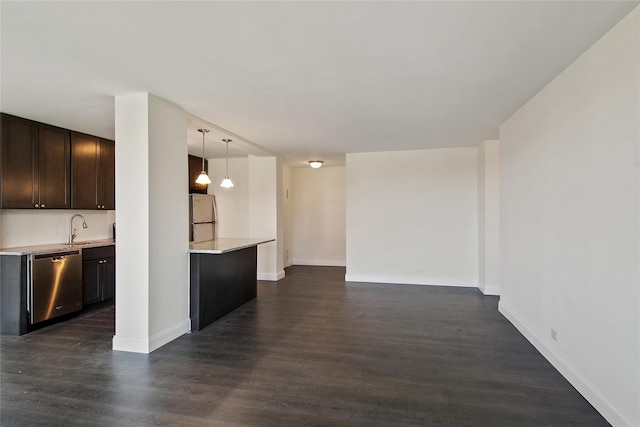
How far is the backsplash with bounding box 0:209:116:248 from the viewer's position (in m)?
4.03

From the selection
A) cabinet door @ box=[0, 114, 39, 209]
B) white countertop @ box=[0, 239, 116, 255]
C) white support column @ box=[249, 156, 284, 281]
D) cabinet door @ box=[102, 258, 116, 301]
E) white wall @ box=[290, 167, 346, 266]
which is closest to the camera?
white countertop @ box=[0, 239, 116, 255]

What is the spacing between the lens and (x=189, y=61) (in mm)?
2467

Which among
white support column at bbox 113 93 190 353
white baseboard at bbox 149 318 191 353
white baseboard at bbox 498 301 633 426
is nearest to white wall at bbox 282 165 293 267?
white baseboard at bbox 149 318 191 353

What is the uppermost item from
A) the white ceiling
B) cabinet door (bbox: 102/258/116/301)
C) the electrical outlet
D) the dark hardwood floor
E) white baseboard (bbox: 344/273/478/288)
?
the white ceiling

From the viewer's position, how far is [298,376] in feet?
8.78

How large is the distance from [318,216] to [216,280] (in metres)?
4.57

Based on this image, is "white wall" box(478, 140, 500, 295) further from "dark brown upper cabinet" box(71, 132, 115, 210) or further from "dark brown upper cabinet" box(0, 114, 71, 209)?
"dark brown upper cabinet" box(0, 114, 71, 209)

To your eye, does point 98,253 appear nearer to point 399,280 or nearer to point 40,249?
point 40,249

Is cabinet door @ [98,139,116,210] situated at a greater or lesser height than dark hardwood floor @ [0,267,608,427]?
greater

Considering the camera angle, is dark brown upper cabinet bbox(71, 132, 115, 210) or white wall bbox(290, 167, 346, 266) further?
white wall bbox(290, 167, 346, 266)

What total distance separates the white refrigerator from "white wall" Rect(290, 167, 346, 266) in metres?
2.41

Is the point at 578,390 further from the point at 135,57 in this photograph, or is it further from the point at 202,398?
the point at 135,57

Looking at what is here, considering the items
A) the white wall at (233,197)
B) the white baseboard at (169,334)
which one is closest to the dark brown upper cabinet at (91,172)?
the white wall at (233,197)

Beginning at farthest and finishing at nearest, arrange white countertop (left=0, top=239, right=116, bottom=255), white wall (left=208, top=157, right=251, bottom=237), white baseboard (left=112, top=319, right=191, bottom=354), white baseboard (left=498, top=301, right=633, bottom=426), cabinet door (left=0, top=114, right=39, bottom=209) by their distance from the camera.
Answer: white wall (left=208, top=157, right=251, bottom=237)
cabinet door (left=0, top=114, right=39, bottom=209)
white countertop (left=0, top=239, right=116, bottom=255)
white baseboard (left=112, top=319, right=191, bottom=354)
white baseboard (left=498, top=301, right=633, bottom=426)
